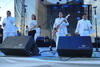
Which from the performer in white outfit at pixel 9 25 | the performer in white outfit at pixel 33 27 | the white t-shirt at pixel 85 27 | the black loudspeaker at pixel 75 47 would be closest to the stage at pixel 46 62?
the black loudspeaker at pixel 75 47

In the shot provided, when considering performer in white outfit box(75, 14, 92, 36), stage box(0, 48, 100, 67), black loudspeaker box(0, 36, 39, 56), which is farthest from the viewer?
performer in white outfit box(75, 14, 92, 36)

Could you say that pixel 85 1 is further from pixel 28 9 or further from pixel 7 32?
pixel 7 32

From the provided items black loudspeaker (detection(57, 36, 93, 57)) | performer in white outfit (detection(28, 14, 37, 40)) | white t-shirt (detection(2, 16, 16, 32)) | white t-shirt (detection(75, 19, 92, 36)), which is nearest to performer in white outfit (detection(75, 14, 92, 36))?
white t-shirt (detection(75, 19, 92, 36))

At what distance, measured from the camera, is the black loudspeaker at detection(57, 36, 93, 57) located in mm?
3586

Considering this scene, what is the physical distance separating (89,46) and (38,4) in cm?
1024

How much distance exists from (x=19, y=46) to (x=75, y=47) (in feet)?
4.17

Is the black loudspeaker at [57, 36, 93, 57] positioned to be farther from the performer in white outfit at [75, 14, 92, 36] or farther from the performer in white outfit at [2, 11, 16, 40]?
the performer in white outfit at [2, 11, 16, 40]

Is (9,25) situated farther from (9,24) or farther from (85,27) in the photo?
(85,27)

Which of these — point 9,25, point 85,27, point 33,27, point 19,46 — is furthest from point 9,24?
point 85,27

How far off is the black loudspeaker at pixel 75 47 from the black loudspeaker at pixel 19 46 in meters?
0.74

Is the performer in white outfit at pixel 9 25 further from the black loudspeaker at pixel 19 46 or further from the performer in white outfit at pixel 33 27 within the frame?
the black loudspeaker at pixel 19 46

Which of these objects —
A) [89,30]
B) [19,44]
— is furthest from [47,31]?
[19,44]

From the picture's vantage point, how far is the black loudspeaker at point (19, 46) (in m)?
3.80

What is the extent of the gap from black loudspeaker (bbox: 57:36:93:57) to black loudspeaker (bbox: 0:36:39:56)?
2.44 feet
